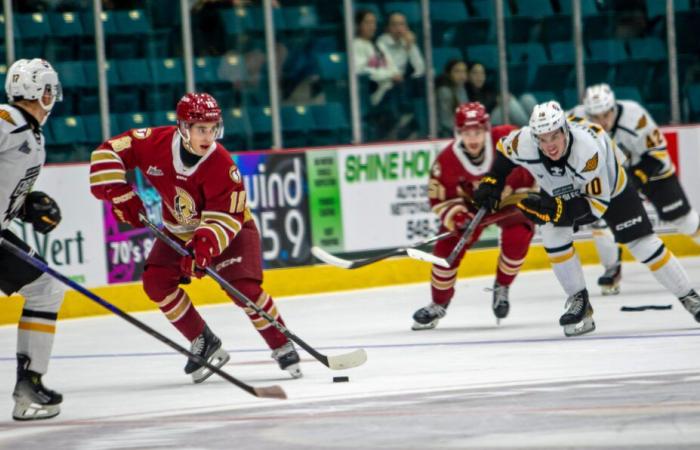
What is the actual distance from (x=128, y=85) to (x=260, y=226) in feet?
4.46

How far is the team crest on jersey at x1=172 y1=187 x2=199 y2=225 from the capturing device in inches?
243

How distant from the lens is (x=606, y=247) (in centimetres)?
918

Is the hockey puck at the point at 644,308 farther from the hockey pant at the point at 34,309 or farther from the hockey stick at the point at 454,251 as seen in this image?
the hockey pant at the point at 34,309

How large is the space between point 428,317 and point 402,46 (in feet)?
11.9

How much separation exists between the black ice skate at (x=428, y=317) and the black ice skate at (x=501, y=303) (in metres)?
0.28

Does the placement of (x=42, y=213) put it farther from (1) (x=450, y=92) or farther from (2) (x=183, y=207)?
(1) (x=450, y=92)

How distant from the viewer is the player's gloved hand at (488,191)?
292 inches

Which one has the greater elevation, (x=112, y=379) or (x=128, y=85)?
(x=128, y=85)

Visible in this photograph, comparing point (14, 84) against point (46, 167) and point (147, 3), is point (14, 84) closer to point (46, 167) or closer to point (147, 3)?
point (46, 167)

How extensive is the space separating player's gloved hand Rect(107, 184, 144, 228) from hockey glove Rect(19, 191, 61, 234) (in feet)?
2.11

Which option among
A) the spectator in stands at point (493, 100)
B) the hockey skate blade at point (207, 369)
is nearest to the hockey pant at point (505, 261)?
the hockey skate blade at point (207, 369)

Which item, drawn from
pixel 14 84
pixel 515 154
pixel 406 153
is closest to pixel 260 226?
pixel 406 153

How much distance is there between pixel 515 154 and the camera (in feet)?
23.3

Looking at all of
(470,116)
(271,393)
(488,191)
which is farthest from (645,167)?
(271,393)
